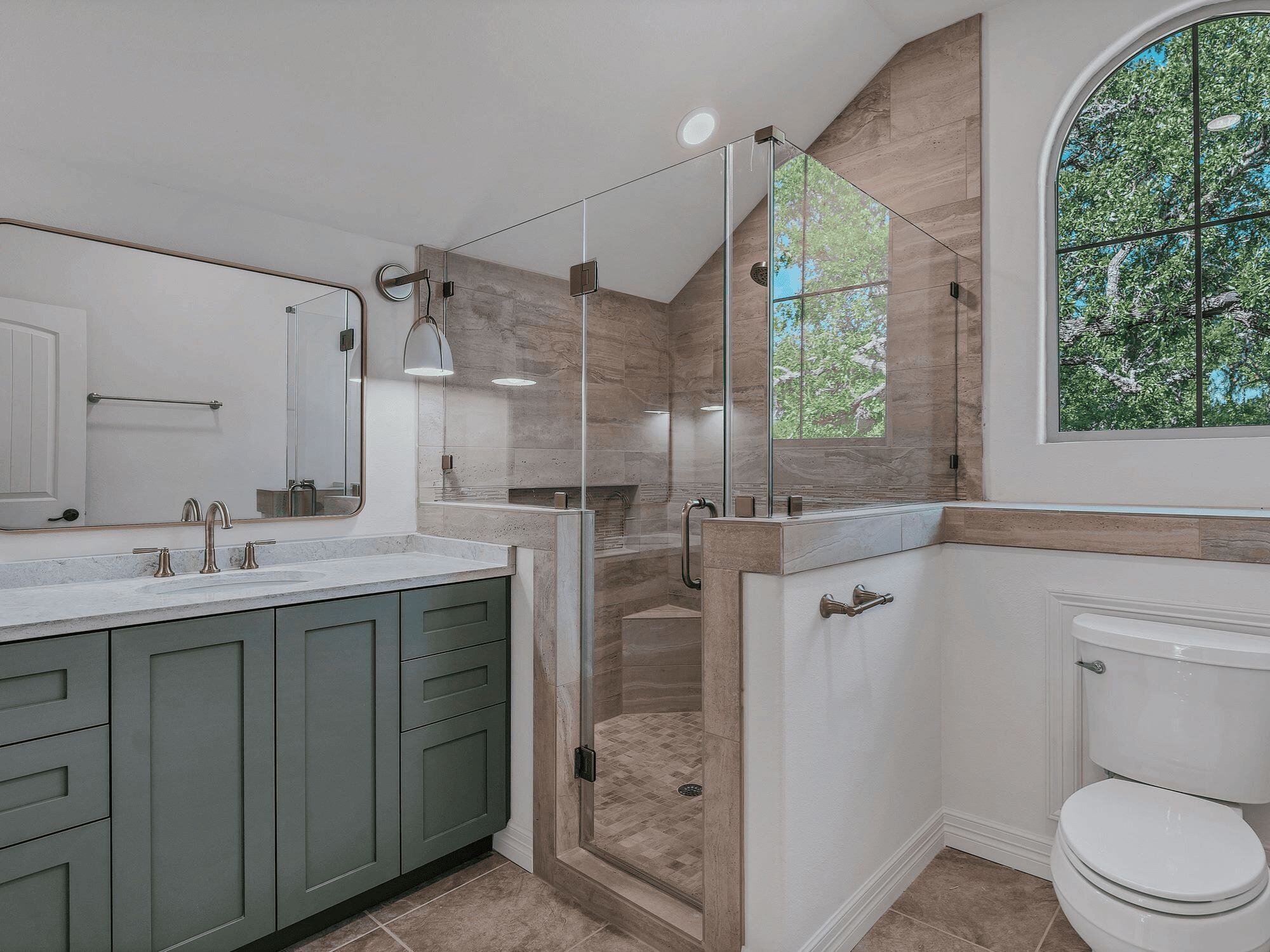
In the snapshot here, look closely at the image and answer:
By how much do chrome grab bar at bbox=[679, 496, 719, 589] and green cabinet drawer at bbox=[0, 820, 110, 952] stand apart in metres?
1.36

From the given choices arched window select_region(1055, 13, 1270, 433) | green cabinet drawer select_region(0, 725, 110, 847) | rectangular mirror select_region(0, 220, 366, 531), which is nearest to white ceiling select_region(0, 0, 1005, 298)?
rectangular mirror select_region(0, 220, 366, 531)

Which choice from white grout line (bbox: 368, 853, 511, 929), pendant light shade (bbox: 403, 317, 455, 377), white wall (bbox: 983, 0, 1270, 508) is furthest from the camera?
pendant light shade (bbox: 403, 317, 455, 377)

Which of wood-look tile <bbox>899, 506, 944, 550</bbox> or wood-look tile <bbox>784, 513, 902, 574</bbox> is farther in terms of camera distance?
wood-look tile <bbox>899, 506, 944, 550</bbox>

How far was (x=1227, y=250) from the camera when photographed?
2227 millimetres

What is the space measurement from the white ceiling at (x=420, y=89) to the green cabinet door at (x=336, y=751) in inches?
49.0

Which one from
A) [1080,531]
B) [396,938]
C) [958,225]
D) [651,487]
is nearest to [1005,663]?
[1080,531]

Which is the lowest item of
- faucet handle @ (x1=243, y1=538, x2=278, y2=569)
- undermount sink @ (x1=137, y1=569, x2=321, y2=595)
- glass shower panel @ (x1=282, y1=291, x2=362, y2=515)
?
undermount sink @ (x1=137, y1=569, x2=321, y2=595)

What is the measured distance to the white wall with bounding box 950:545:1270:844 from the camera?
2.09 meters

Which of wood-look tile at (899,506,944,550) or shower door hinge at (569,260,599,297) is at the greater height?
shower door hinge at (569,260,599,297)

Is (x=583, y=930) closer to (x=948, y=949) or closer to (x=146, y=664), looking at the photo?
(x=948, y=949)

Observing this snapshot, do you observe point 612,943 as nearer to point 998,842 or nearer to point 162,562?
point 998,842

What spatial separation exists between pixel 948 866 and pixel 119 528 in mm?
2664

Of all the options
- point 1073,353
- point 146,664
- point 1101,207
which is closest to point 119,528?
point 146,664

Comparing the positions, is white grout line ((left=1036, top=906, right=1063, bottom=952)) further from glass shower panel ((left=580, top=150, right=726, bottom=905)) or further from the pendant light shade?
the pendant light shade
